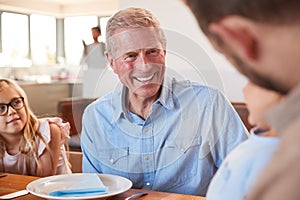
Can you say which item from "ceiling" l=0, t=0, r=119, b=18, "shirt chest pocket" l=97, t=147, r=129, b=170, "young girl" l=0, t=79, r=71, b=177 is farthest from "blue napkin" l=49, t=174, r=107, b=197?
"ceiling" l=0, t=0, r=119, b=18

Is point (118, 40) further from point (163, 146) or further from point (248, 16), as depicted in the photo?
point (248, 16)

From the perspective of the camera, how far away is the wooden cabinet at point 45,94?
5543 millimetres

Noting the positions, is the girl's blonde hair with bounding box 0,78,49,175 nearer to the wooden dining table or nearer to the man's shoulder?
the wooden dining table

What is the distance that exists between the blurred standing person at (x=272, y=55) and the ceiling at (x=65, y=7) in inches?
241

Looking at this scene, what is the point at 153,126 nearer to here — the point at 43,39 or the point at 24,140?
the point at 24,140

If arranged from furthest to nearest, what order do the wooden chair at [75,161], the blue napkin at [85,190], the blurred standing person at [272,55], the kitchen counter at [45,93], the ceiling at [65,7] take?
the ceiling at [65,7]
the kitchen counter at [45,93]
the wooden chair at [75,161]
the blue napkin at [85,190]
the blurred standing person at [272,55]

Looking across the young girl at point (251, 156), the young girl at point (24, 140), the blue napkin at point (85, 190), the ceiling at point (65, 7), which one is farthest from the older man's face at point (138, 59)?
the ceiling at point (65, 7)

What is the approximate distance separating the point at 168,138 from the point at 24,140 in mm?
625

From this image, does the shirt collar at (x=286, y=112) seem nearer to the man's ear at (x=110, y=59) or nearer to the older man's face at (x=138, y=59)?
the older man's face at (x=138, y=59)

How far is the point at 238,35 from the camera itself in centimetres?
21

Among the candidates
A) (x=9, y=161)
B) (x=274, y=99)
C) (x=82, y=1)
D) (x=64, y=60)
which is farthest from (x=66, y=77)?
(x=274, y=99)

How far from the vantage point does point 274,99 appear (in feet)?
0.74

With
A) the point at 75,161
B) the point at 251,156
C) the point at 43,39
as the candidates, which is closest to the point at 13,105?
the point at 75,161

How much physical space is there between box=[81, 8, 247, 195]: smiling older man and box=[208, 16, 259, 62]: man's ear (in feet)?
2.61
